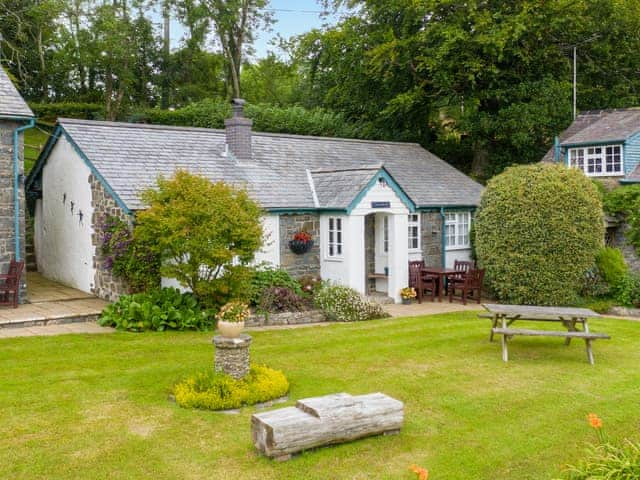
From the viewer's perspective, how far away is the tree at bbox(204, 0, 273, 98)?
3897 centimetres

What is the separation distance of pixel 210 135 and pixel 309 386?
480 inches

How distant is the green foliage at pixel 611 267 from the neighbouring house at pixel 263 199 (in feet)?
15.1

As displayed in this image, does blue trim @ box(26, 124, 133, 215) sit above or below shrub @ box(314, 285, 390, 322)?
above

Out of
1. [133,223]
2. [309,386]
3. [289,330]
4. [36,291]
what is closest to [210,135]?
[133,223]

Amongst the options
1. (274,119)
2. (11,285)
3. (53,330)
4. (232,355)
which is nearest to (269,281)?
(53,330)

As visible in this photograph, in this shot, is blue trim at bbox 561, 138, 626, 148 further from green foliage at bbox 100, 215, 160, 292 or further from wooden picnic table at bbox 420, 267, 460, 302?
green foliage at bbox 100, 215, 160, 292

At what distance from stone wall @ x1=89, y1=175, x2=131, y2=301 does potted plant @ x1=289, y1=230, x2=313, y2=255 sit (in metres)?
4.82

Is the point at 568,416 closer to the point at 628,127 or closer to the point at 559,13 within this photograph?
the point at 628,127

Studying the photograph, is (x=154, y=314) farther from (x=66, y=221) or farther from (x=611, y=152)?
(x=611, y=152)

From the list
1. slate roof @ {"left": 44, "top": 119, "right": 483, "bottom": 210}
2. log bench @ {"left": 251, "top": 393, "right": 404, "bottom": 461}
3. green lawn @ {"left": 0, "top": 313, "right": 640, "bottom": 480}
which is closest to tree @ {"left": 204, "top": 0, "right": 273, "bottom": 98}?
slate roof @ {"left": 44, "top": 119, "right": 483, "bottom": 210}

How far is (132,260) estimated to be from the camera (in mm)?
14953

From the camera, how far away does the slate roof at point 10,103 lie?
50.9 feet

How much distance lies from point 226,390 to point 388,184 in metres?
10.9

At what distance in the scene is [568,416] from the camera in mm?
8406
